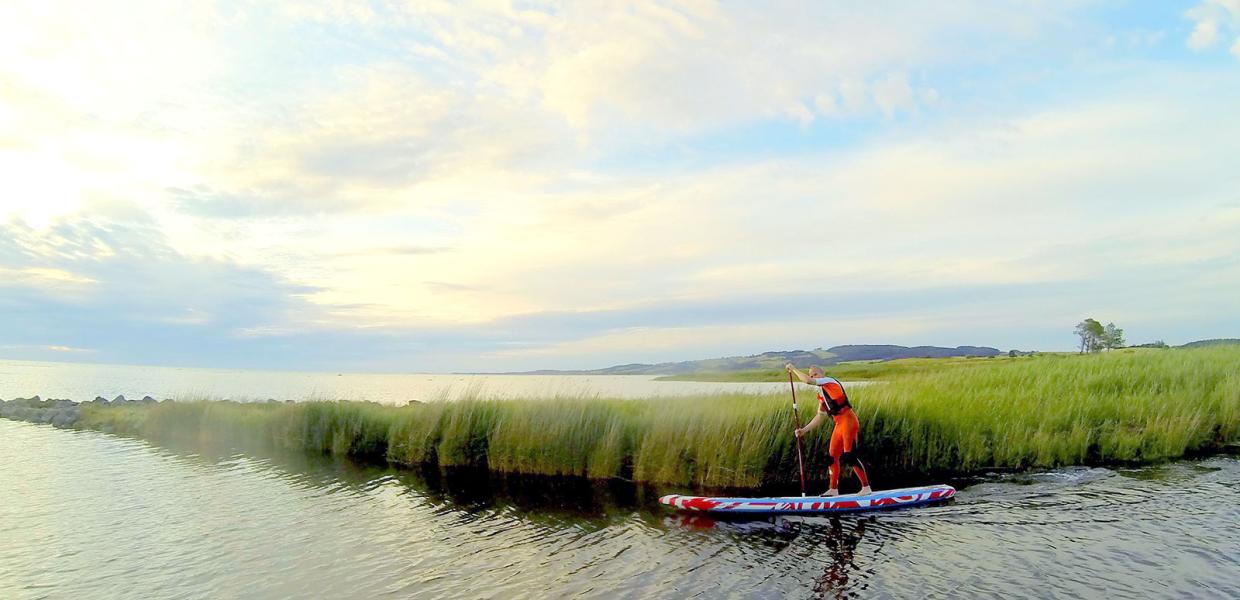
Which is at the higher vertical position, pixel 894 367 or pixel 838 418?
pixel 894 367

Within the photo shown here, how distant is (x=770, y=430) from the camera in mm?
15641

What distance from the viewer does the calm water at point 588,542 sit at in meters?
8.95

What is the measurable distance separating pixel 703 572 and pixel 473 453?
10318 millimetres

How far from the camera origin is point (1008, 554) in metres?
9.81

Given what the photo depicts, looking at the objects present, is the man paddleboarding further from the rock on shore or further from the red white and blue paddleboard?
the rock on shore

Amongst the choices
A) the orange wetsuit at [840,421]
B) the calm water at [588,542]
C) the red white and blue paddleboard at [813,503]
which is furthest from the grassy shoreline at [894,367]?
the calm water at [588,542]

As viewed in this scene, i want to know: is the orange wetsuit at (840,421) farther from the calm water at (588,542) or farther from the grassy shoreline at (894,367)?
the grassy shoreline at (894,367)

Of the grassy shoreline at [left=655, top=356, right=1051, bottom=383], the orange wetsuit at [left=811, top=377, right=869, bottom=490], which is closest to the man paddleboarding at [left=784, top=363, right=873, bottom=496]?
the orange wetsuit at [left=811, top=377, right=869, bottom=490]

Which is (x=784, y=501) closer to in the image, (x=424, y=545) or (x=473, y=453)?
(x=424, y=545)

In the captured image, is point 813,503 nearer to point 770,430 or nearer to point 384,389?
point 770,430

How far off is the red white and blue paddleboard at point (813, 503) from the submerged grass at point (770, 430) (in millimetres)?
2851

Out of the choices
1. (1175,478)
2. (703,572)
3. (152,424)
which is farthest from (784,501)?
(152,424)

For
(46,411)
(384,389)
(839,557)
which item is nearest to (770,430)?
(839,557)

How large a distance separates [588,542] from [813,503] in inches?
168
